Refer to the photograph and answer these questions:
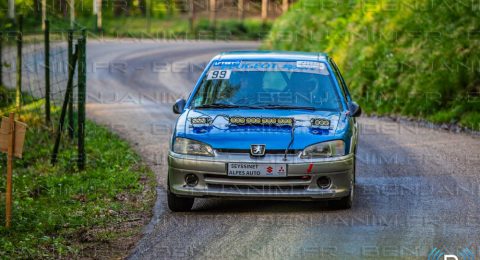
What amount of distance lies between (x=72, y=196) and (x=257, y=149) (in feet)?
10.8

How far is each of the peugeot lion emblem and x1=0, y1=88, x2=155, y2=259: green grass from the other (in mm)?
1386

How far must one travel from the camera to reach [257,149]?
9.62 metres

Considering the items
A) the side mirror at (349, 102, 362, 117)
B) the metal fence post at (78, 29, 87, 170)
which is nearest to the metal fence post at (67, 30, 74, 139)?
the metal fence post at (78, 29, 87, 170)

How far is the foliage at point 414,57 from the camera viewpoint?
1912 cm

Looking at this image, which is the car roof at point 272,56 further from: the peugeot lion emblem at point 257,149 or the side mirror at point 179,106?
the peugeot lion emblem at point 257,149

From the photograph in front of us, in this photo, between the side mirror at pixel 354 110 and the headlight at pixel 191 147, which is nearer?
the headlight at pixel 191 147

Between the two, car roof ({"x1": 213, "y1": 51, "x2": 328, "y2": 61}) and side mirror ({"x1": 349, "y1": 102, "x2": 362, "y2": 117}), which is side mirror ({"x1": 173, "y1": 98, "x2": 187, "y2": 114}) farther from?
side mirror ({"x1": 349, "y1": 102, "x2": 362, "y2": 117})

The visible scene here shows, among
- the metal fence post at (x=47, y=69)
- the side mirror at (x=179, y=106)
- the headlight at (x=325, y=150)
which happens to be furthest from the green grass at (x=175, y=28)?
the headlight at (x=325, y=150)

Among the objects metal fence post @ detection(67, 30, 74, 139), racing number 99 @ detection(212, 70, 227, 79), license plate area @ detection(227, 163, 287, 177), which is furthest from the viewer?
metal fence post @ detection(67, 30, 74, 139)

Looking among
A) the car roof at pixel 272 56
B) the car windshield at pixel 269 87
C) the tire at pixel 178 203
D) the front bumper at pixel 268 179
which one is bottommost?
the tire at pixel 178 203

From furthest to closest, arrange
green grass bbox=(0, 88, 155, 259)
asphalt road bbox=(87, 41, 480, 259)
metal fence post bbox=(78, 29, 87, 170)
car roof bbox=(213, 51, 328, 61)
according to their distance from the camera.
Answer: metal fence post bbox=(78, 29, 87, 170) < car roof bbox=(213, 51, 328, 61) < green grass bbox=(0, 88, 155, 259) < asphalt road bbox=(87, 41, 480, 259)

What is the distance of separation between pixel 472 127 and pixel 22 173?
27.0 feet

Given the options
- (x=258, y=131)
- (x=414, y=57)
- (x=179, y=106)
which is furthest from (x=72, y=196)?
(x=414, y=57)

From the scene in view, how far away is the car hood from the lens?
9672mm
